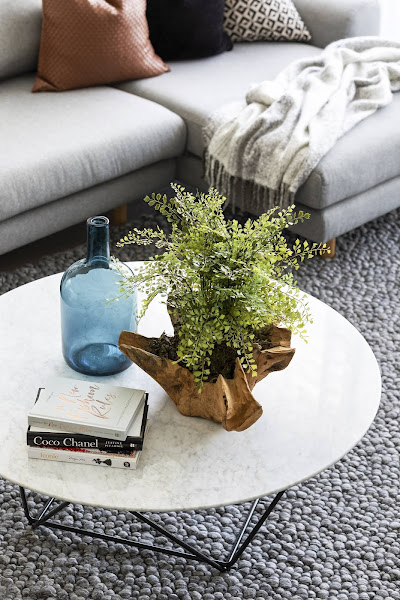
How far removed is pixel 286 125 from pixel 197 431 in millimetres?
1548

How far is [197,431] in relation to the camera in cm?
151

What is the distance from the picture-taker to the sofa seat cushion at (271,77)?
8.68 feet

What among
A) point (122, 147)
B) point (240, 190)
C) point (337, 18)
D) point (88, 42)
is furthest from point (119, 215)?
point (337, 18)

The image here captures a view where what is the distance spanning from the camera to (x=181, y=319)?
4.86ft

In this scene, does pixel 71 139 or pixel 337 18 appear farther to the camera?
pixel 337 18

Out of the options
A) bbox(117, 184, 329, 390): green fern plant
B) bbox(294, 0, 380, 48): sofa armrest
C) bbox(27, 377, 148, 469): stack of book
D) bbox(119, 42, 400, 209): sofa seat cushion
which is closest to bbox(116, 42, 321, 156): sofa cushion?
bbox(119, 42, 400, 209): sofa seat cushion

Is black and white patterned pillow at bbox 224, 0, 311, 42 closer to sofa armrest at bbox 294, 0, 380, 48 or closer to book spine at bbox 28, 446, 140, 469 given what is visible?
sofa armrest at bbox 294, 0, 380, 48

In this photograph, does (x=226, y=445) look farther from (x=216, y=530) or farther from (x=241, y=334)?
(x=216, y=530)

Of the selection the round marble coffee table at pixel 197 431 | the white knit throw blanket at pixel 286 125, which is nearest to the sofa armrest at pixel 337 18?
the white knit throw blanket at pixel 286 125

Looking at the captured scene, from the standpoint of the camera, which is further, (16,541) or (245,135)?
(245,135)

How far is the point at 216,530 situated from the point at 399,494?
1.57ft

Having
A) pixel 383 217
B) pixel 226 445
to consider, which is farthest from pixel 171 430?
pixel 383 217

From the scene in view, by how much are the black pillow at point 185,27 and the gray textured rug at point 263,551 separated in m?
1.82

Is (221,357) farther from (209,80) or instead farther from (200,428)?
(209,80)
